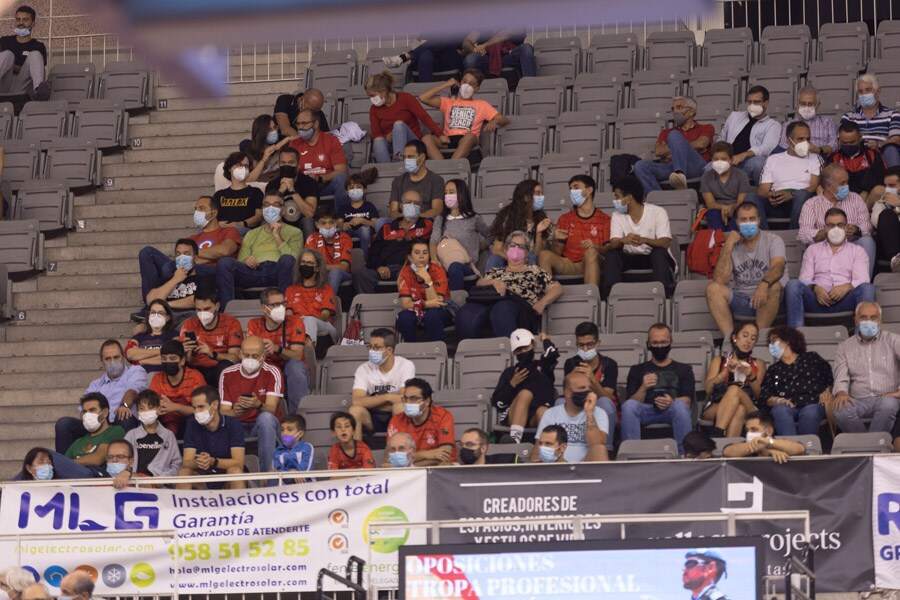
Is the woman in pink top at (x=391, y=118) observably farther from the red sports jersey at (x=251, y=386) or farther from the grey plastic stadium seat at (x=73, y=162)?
the red sports jersey at (x=251, y=386)

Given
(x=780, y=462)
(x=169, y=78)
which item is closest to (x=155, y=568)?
(x=780, y=462)

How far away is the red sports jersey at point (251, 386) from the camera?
11836 mm

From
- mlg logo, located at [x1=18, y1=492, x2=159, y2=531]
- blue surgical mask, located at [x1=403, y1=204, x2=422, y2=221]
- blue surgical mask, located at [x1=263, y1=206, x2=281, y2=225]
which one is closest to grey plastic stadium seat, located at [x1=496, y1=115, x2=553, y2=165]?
blue surgical mask, located at [x1=403, y1=204, x2=422, y2=221]

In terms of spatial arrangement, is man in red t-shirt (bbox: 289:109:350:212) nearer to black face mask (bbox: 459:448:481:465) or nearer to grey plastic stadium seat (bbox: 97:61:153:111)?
grey plastic stadium seat (bbox: 97:61:153:111)

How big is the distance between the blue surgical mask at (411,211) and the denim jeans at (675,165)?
7.64ft

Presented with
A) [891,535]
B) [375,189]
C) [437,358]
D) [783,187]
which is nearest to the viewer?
[891,535]

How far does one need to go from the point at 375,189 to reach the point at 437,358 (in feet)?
10.8

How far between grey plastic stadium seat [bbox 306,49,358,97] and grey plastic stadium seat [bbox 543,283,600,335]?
561cm

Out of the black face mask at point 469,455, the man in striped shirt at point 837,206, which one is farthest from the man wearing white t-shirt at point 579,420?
the man in striped shirt at point 837,206

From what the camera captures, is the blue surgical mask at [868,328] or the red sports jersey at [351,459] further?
the blue surgical mask at [868,328]

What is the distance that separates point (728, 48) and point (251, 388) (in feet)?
25.5

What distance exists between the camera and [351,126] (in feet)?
52.5

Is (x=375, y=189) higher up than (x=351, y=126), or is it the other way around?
(x=351, y=126)

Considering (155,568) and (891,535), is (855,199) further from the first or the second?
(155,568)
